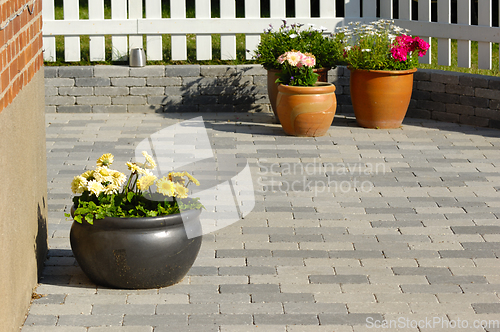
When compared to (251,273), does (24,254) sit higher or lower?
higher

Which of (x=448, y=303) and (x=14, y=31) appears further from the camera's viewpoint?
(x=448, y=303)

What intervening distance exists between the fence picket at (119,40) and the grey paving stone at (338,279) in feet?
18.8

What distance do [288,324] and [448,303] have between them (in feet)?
3.01

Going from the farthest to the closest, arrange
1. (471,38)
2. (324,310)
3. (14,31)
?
(471,38) → (324,310) → (14,31)

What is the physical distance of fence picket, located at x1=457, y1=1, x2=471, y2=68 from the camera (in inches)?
309

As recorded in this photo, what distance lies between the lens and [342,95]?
8.45 meters

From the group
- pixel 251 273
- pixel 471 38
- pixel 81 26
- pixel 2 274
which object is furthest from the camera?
pixel 81 26

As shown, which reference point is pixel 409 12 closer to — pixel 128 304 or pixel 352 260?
pixel 352 260

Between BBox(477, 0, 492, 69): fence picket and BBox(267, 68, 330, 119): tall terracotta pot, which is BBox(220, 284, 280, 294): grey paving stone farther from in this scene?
BBox(477, 0, 492, 69): fence picket

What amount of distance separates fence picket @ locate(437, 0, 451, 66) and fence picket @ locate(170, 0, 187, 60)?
11.4 feet

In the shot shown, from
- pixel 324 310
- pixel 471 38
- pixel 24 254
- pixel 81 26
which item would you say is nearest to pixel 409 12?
pixel 471 38

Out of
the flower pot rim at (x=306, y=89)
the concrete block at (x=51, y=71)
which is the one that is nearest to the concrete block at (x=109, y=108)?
the concrete block at (x=51, y=71)

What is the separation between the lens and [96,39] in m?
8.44

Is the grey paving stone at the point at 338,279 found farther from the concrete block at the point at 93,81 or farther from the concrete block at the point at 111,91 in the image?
the concrete block at the point at 93,81
